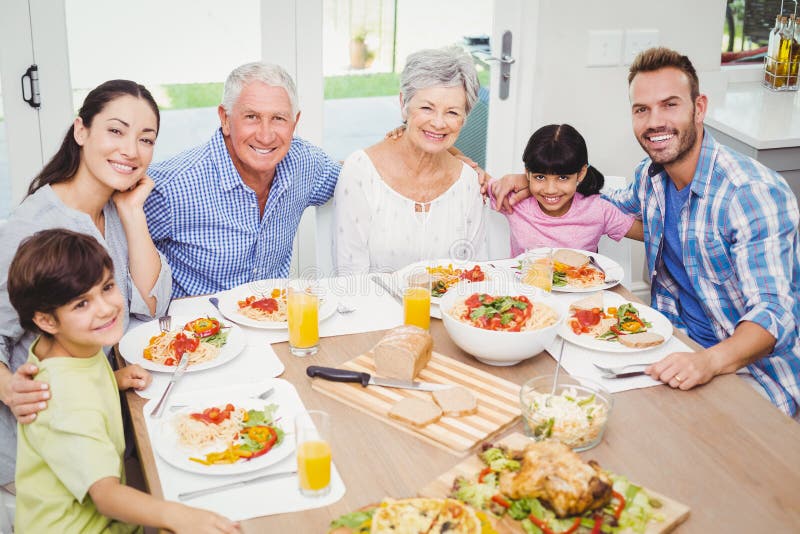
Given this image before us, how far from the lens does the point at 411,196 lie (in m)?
2.55

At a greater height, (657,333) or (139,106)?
(139,106)

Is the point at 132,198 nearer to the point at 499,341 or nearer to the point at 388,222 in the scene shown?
the point at 388,222

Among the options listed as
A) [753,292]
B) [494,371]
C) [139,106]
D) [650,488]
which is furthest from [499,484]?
[139,106]

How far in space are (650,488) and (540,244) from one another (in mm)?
1332

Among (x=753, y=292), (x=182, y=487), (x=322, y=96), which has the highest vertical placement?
(x=322, y=96)

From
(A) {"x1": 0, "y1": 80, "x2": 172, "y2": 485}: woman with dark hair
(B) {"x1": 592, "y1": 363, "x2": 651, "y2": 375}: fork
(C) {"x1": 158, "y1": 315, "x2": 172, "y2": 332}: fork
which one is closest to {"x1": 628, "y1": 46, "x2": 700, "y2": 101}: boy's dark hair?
(B) {"x1": 592, "y1": 363, "x2": 651, "y2": 375}: fork

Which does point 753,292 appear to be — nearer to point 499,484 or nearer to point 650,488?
point 650,488

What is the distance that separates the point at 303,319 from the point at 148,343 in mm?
358

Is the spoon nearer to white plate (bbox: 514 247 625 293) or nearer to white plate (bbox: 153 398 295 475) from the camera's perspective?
white plate (bbox: 514 247 625 293)

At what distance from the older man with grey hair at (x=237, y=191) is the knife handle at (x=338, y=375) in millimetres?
862

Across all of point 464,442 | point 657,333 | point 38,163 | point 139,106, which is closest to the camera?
point 464,442

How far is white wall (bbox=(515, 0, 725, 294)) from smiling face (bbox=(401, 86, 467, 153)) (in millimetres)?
1191

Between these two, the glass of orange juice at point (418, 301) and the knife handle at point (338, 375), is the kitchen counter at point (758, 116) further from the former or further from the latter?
the knife handle at point (338, 375)

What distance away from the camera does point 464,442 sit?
4.68ft
